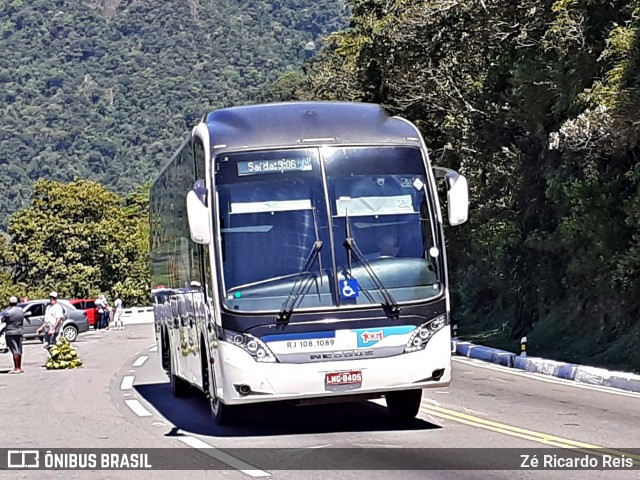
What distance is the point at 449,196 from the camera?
11352 millimetres

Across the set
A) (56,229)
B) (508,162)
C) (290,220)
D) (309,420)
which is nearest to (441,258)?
(290,220)

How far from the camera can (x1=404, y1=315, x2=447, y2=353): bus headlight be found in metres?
11.1

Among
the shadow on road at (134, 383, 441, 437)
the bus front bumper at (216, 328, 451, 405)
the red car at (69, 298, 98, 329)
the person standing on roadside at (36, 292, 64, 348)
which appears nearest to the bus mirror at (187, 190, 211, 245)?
the bus front bumper at (216, 328, 451, 405)

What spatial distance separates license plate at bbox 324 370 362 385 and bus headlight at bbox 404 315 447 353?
559 mm

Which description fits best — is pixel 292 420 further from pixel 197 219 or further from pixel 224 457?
pixel 197 219

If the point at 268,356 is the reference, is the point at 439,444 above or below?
below

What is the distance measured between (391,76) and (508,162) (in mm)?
3881

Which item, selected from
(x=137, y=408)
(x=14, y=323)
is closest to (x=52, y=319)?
(x=14, y=323)

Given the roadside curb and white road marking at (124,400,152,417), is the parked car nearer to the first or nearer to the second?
the roadside curb

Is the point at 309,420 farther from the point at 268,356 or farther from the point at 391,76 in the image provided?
the point at 391,76

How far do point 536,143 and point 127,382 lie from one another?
1213cm

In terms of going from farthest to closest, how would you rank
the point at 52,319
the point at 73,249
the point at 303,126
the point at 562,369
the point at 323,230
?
the point at 73,249 < the point at 52,319 < the point at 562,369 < the point at 303,126 < the point at 323,230

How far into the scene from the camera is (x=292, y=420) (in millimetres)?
12688

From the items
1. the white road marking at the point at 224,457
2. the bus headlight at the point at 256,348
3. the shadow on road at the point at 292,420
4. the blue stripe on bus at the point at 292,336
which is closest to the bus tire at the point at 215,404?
the shadow on road at the point at 292,420
